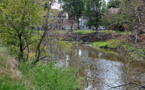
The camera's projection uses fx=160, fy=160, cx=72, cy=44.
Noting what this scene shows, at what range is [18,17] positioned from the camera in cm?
927

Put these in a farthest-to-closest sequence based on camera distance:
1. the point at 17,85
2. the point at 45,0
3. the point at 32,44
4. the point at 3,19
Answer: the point at 32,44 → the point at 45,0 → the point at 3,19 → the point at 17,85

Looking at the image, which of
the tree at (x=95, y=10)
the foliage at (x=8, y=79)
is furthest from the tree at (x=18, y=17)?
the tree at (x=95, y=10)

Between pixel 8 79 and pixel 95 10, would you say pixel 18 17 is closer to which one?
pixel 8 79

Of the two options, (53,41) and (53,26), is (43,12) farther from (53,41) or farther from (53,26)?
(53,41)

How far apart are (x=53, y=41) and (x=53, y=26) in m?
0.92

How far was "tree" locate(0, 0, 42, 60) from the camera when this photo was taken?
9172mm

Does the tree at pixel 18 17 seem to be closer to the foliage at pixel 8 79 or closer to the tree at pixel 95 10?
the foliage at pixel 8 79

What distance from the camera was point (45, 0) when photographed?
31.4 feet

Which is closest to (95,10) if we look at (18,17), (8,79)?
(8,79)

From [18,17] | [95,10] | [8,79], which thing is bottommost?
[8,79]

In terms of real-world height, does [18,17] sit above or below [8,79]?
above

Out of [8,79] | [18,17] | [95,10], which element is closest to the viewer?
[95,10]

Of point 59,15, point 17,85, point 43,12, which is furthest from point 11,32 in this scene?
point 17,85

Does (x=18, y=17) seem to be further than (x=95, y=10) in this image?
Yes
